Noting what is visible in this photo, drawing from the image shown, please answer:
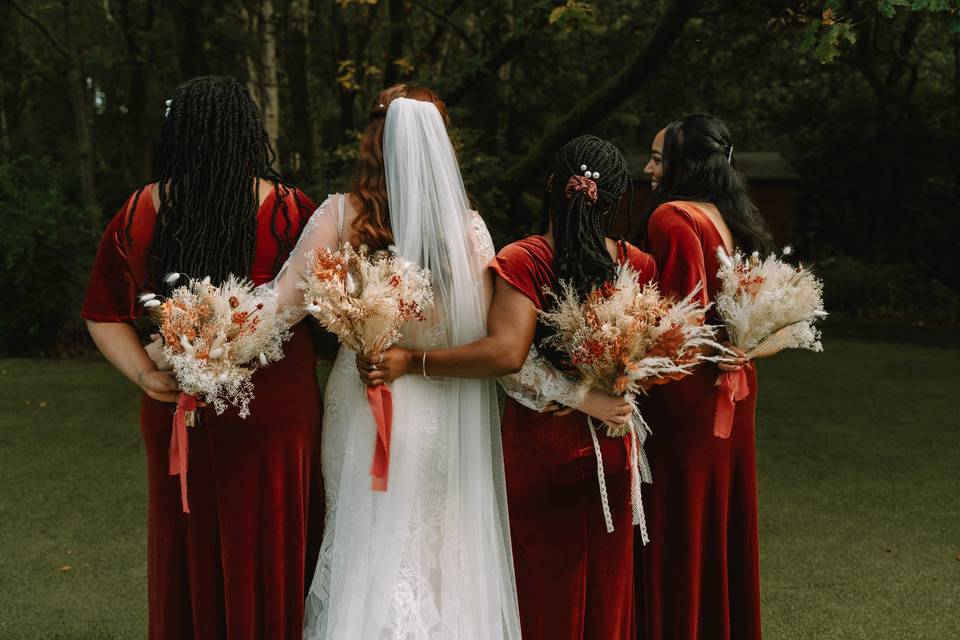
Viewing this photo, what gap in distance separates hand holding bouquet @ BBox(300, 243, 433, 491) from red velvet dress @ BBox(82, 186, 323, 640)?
38cm

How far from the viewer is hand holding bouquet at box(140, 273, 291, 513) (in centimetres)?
269

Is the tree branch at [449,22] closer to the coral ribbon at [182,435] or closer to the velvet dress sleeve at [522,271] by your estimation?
the velvet dress sleeve at [522,271]

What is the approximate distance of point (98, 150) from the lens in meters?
25.7

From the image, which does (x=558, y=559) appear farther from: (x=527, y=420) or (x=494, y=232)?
(x=494, y=232)

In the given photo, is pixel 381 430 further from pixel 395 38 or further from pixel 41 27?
pixel 41 27

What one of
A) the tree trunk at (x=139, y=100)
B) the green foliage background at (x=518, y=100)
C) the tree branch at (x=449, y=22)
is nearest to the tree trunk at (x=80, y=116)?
the green foliage background at (x=518, y=100)

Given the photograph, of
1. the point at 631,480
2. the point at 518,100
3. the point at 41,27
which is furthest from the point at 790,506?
the point at 518,100

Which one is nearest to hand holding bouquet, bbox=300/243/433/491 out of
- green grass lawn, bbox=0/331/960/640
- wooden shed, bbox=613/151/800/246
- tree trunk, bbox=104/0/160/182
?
green grass lawn, bbox=0/331/960/640

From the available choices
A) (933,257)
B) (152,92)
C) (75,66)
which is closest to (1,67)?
(152,92)

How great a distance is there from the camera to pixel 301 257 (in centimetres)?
300

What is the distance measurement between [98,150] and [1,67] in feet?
13.8

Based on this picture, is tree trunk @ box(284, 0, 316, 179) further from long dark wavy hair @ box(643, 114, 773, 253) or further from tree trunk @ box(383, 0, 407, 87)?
long dark wavy hair @ box(643, 114, 773, 253)

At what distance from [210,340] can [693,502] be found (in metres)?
1.81

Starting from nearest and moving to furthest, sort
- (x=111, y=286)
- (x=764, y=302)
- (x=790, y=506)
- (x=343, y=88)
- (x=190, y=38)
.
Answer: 1. (x=111, y=286)
2. (x=764, y=302)
3. (x=790, y=506)
4. (x=190, y=38)
5. (x=343, y=88)
